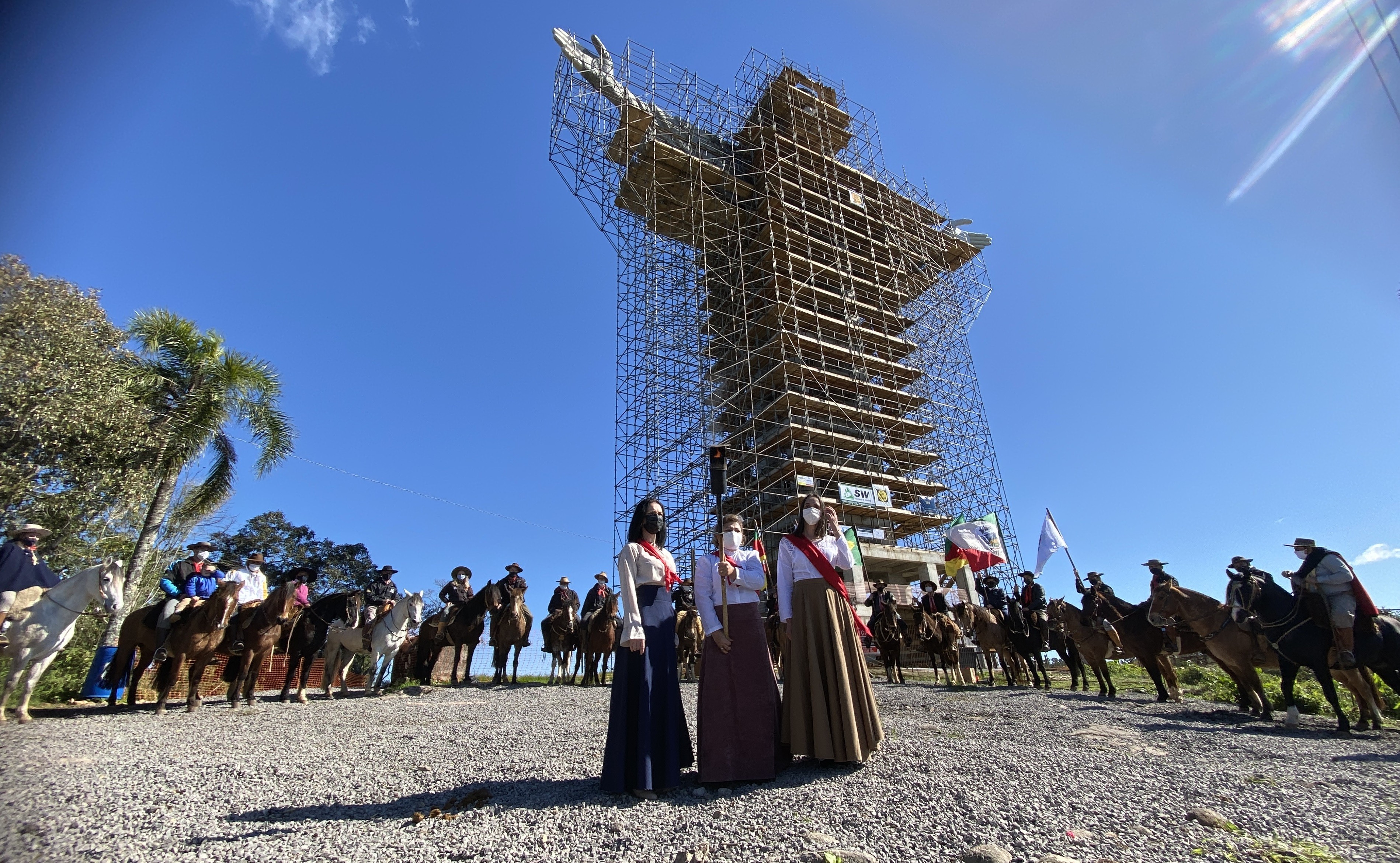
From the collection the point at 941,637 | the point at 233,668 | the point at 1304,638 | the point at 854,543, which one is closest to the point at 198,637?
the point at 233,668

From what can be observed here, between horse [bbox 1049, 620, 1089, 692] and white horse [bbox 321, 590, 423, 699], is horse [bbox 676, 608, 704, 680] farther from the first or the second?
horse [bbox 1049, 620, 1089, 692]

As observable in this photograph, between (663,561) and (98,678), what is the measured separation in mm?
11737

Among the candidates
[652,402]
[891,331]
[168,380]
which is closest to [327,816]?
[168,380]

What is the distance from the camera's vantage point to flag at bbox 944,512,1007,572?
1653 centimetres

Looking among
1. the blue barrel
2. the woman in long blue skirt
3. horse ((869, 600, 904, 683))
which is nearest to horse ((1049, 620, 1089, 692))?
horse ((869, 600, 904, 683))

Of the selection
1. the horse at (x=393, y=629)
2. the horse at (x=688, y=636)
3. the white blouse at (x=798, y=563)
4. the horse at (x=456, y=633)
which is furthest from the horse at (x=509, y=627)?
the white blouse at (x=798, y=563)

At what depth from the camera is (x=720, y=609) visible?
4.22m

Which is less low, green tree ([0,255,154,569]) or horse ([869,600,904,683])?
green tree ([0,255,154,569])

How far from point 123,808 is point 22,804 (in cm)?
69

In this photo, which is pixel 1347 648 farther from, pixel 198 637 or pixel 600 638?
pixel 198 637

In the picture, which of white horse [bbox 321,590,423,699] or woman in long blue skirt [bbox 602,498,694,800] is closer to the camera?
woman in long blue skirt [bbox 602,498,694,800]

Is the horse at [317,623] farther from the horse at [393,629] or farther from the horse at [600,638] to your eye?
the horse at [600,638]

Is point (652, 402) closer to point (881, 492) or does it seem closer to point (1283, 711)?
point (881, 492)

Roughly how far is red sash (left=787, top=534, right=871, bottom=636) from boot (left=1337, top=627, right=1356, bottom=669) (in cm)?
596
